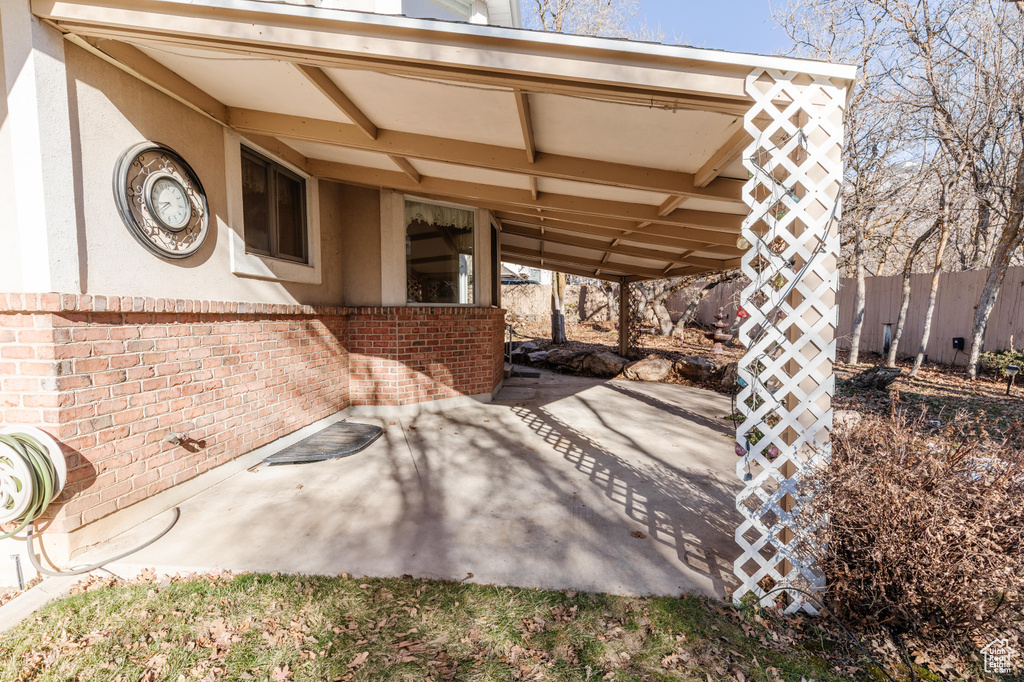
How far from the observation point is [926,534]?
76.0 inches

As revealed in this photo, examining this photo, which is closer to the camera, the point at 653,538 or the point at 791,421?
the point at 791,421

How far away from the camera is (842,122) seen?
225 cm

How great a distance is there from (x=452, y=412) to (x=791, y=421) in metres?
4.62

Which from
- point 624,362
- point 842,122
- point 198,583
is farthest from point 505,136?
point 624,362

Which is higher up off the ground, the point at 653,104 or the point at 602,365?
the point at 653,104

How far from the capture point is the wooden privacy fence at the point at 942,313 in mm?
9211

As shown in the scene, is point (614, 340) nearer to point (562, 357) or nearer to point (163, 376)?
point (562, 357)

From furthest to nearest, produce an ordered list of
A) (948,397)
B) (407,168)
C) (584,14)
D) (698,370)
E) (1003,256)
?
1. (584,14)
2. (698,370)
3. (1003,256)
4. (948,397)
5. (407,168)

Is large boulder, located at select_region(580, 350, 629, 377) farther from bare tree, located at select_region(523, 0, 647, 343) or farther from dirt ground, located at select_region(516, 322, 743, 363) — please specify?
bare tree, located at select_region(523, 0, 647, 343)

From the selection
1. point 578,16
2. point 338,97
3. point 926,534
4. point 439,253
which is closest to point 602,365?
point 439,253

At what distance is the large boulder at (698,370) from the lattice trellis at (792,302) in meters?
7.57

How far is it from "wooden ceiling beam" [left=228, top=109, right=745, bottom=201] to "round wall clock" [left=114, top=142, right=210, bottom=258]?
32.9 inches

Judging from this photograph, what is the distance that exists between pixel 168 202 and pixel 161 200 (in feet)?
0.18

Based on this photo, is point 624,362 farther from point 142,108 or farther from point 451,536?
point 142,108
